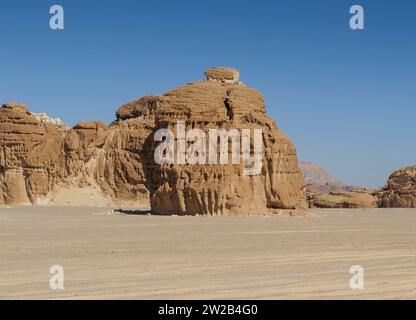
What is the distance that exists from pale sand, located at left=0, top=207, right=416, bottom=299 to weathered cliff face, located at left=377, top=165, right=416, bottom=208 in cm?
4291

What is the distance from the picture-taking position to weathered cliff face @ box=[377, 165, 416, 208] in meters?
57.9

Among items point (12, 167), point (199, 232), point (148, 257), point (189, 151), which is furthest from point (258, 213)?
point (12, 167)

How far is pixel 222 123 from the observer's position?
28266 millimetres

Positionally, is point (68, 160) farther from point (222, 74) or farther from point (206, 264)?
point (206, 264)

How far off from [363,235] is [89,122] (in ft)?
137

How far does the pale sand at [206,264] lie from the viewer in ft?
25.3

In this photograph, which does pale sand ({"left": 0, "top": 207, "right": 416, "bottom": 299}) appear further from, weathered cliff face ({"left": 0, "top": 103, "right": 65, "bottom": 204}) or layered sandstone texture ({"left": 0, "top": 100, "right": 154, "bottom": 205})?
layered sandstone texture ({"left": 0, "top": 100, "right": 154, "bottom": 205})

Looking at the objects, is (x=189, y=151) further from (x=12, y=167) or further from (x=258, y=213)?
(x=12, y=167)

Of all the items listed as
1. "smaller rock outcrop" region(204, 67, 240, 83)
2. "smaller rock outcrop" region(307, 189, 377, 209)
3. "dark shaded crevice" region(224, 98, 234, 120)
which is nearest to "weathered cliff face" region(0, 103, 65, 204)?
"smaller rock outcrop" region(204, 67, 240, 83)

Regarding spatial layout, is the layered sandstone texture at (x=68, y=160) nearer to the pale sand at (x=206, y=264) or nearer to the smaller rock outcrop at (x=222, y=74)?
the smaller rock outcrop at (x=222, y=74)

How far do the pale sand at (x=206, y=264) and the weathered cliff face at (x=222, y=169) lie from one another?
31.7ft

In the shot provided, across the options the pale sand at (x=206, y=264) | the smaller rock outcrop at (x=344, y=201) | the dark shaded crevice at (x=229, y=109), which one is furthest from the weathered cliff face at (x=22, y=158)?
the pale sand at (x=206, y=264)

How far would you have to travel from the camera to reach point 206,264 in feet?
34.1
